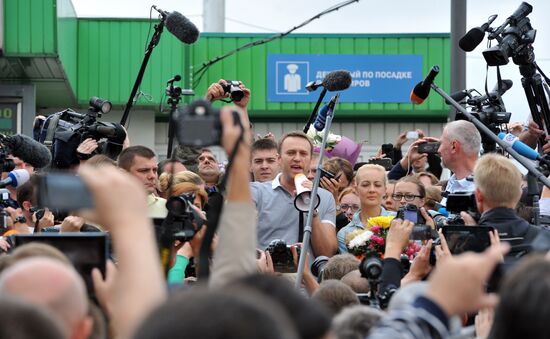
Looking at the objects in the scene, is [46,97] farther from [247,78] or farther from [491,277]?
[491,277]

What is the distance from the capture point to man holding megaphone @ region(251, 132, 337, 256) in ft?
27.0

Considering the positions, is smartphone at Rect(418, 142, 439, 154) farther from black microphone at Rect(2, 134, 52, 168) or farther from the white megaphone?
black microphone at Rect(2, 134, 52, 168)

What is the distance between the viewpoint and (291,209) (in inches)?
341

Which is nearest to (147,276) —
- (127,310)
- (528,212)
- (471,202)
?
(127,310)

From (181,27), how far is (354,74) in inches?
719

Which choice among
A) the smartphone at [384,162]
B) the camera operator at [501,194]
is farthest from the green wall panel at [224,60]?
the camera operator at [501,194]

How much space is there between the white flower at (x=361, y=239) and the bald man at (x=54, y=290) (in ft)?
14.4

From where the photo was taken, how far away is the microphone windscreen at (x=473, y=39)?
912 centimetres

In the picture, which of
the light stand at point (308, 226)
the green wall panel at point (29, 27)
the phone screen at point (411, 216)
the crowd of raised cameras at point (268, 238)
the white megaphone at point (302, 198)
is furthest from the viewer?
the green wall panel at point (29, 27)

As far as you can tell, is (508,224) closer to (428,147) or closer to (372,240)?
(372,240)

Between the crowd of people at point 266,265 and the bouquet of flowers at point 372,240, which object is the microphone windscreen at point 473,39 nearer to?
the crowd of people at point 266,265

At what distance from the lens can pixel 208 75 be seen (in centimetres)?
2658

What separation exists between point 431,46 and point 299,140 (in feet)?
61.5

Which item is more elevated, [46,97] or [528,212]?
[46,97]
